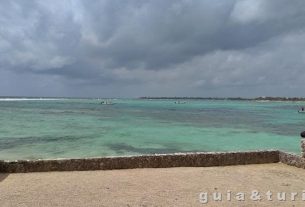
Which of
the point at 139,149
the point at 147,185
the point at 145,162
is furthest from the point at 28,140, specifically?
the point at 147,185

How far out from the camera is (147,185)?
753cm

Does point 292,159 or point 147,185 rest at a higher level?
point 292,159

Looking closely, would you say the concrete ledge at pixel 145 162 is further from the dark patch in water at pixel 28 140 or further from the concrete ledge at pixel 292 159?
the dark patch in water at pixel 28 140

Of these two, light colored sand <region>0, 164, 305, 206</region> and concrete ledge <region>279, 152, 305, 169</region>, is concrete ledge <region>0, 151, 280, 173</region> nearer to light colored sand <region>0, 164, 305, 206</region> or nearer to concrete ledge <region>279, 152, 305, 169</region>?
concrete ledge <region>279, 152, 305, 169</region>

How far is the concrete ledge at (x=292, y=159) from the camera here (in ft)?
30.5

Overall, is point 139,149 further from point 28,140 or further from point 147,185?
point 147,185

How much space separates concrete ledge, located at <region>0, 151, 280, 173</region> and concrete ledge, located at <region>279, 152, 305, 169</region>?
17 cm

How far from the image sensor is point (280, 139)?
27766 mm

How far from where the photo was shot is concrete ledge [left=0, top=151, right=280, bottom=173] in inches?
349

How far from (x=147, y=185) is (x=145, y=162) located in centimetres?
181

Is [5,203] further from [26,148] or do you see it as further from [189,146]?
[189,146]

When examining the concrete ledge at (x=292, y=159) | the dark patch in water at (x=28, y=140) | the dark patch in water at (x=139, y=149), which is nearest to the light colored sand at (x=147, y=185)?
the concrete ledge at (x=292, y=159)

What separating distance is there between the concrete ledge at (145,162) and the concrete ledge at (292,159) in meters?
0.17

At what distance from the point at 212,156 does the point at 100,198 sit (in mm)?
3836
